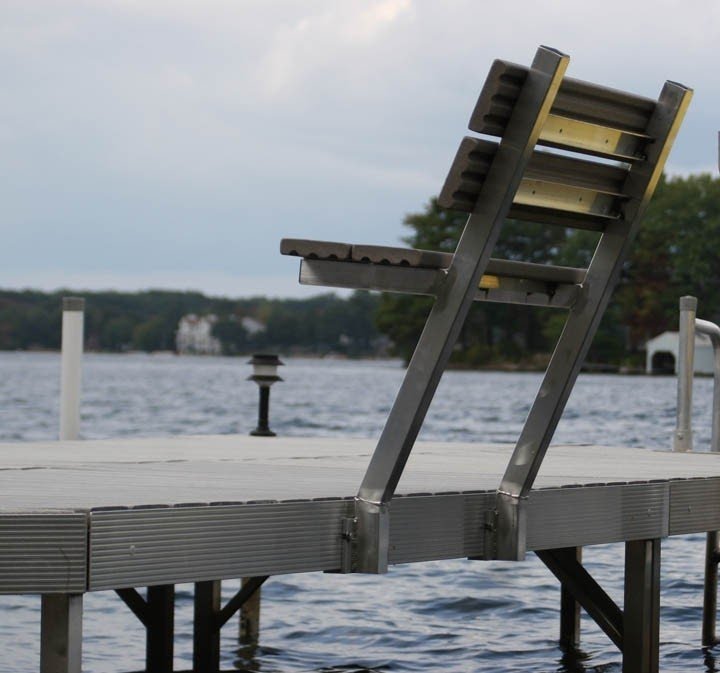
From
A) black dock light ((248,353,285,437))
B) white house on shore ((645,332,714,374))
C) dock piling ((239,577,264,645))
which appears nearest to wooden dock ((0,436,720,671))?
dock piling ((239,577,264,645))

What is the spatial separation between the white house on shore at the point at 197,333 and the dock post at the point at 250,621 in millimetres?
164490

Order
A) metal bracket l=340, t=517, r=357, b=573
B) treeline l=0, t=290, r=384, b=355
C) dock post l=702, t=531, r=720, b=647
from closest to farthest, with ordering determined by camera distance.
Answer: metal bracket l=340, t=517, r=357, b=573 → dock post l=702, t=531, r=720, b=647 → treeline l=0, t=290, r=384, b=355

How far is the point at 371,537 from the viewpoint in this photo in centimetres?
507

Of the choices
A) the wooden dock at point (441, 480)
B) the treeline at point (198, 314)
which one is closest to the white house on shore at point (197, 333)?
the treeline at point (198, 314)

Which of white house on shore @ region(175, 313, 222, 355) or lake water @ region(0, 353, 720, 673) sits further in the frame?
white house on shore @ region(175, 313, 222, 355)

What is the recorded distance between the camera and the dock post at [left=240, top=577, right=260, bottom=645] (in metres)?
10.8

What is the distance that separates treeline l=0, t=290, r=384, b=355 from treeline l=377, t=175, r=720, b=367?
17968 mm

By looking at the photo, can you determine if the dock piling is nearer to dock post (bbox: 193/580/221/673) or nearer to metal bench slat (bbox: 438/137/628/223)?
dock post (bbox: 193/580/221/673)

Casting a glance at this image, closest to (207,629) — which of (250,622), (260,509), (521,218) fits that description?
(250,622)

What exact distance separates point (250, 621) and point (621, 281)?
366 feet

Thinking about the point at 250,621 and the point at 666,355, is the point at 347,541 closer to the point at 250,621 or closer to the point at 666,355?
the point at 250,621

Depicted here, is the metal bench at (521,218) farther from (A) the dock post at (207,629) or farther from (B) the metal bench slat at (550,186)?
(A) the dock post at (207,629)

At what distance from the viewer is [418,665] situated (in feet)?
33.2

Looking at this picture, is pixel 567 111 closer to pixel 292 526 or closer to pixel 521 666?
pixel 292 526
